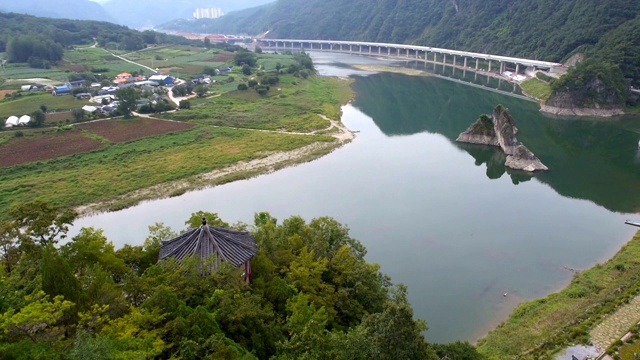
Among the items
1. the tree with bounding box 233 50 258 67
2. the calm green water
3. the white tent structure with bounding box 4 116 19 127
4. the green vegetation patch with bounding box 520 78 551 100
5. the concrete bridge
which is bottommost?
the calm green water

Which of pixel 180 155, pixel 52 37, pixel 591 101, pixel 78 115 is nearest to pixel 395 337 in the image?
pixel 180 155

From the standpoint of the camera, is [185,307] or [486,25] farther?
[486,25]

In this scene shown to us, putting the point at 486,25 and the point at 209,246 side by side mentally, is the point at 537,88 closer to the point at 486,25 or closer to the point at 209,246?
the point at 486,25

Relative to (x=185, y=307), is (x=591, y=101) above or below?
above

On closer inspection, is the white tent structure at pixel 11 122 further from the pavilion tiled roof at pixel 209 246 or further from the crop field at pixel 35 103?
the pavilion tiled roof at pixel 209 246

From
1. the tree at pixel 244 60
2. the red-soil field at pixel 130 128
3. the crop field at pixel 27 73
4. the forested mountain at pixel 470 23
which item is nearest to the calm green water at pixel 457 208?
the red-soil field at pixel 130 128

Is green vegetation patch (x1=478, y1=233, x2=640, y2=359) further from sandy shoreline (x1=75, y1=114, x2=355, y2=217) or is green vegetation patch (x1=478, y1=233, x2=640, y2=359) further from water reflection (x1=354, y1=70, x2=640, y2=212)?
sandy shoreline (x1=75, y1=114, x2=355, y2=217)

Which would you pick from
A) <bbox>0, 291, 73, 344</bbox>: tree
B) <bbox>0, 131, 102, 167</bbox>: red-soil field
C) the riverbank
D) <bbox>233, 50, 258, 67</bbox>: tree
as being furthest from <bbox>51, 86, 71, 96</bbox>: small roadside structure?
<bbox>0, 291, 73, 344</bbox>: tree
